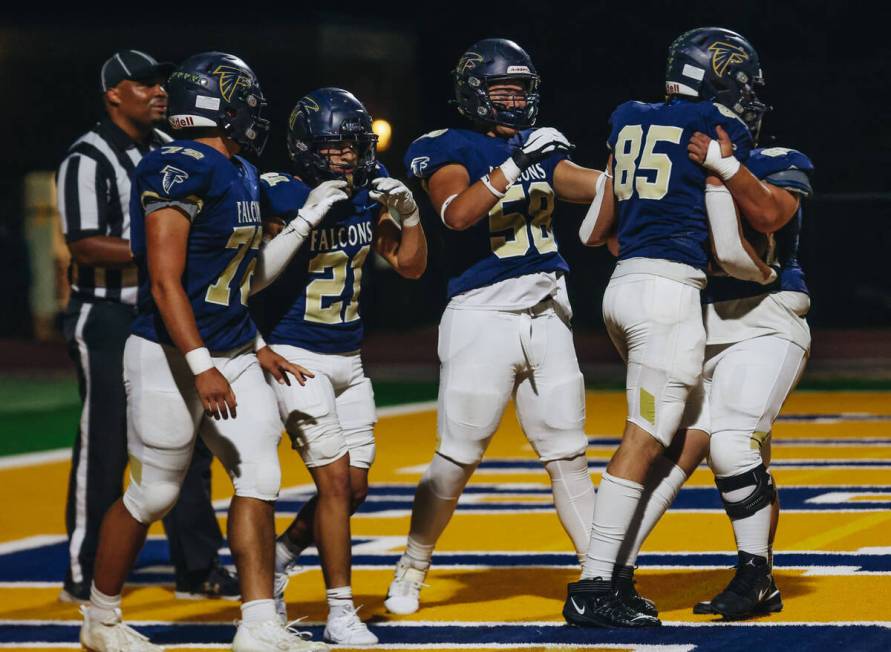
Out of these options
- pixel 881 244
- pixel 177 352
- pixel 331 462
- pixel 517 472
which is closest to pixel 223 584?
pixel 331 462

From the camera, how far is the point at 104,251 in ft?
21.7

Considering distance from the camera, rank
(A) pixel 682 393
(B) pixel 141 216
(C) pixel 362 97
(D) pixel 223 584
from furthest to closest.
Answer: (C) pixel 362 97, (D) pixel 223 584, (A) pixel 682 393, (B) pixel 141 216

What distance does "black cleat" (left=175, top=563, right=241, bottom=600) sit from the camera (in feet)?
21.7

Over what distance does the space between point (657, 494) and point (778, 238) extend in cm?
103

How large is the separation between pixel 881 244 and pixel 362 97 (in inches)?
308

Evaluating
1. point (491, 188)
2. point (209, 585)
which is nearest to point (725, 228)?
point (491, 188)

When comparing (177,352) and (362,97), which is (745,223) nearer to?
(177,352)

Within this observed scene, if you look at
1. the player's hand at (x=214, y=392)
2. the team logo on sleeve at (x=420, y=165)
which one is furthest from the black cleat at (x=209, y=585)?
the team logo on sleeve at (x=420, y=165)

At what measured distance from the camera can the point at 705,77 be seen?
5.75 metres

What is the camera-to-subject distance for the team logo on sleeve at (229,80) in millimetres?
5426

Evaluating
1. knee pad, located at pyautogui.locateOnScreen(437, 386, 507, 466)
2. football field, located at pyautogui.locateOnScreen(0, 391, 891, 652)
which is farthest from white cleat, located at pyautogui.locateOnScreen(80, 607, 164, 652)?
knee pad, located at pyautogui.locateOnScreen(437, 386, 507, 466)

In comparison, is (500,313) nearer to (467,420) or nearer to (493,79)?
(467,420)

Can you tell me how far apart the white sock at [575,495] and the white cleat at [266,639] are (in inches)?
51.0

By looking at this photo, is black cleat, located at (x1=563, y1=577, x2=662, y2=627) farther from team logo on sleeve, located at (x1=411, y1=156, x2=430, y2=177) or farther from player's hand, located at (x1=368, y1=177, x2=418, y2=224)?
team logo on sleeve, located at (x1=411, y1=156, x2=430, y2=177)
